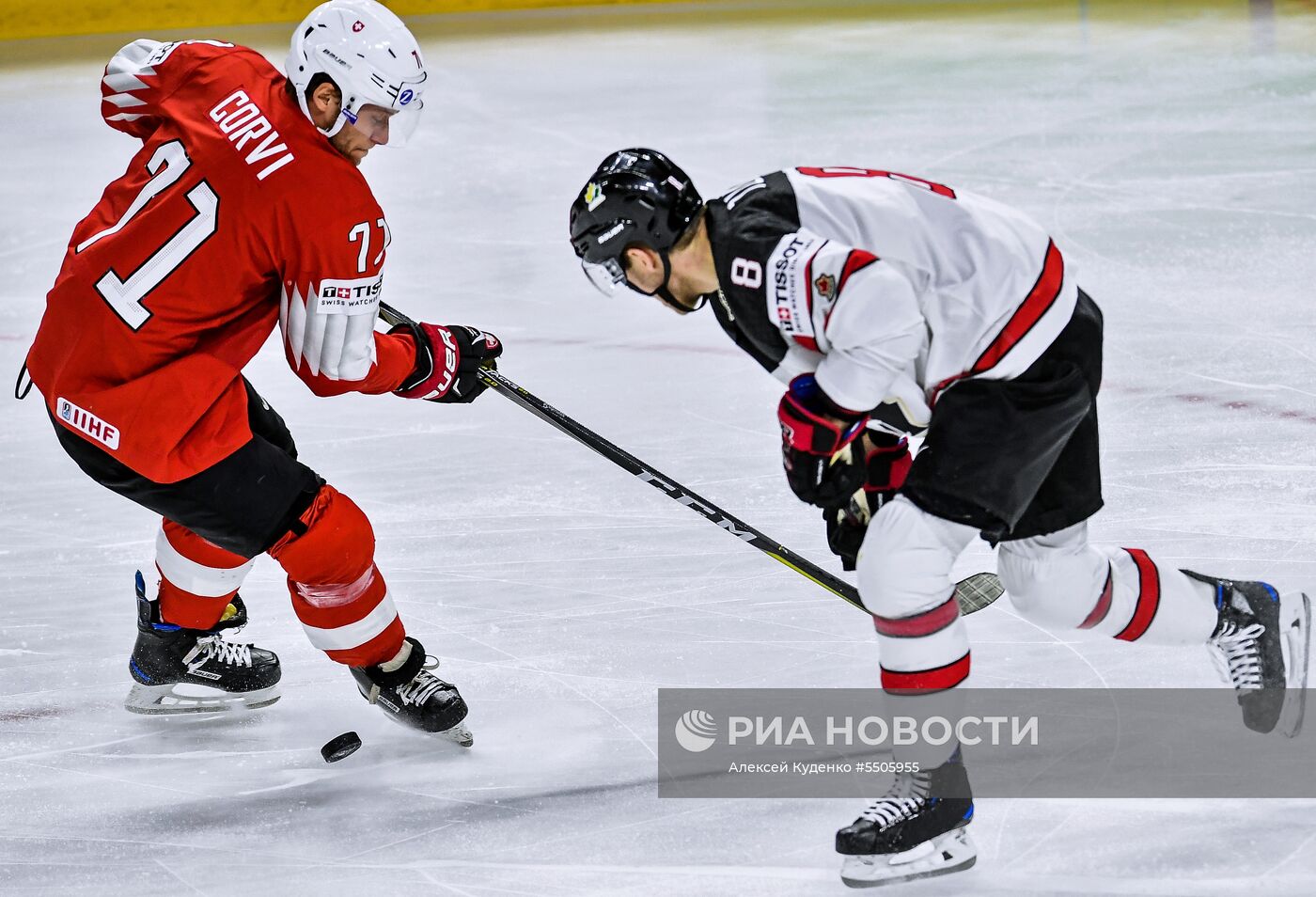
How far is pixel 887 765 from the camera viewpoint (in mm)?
2809

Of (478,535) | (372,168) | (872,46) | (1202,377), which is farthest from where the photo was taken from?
(872,46)

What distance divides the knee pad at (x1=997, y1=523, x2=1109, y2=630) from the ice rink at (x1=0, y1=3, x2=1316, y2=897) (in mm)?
323

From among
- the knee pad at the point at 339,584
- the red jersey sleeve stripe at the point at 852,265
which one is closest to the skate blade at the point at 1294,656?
the red jersey sleeve stripe at the point at 852,265

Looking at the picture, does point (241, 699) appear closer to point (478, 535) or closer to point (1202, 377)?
point (478, 535)

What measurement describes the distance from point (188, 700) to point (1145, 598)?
5.92 ft

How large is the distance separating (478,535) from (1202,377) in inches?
77.5

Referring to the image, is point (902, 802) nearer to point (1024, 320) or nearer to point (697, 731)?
point (697, 731)

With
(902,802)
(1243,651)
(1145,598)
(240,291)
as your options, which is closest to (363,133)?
(240,291)

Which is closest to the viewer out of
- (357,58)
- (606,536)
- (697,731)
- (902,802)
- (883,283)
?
(883,283)

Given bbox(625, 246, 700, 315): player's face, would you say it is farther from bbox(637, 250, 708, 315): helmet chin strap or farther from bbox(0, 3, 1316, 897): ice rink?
bbox(0, 3, 1316, 897): ice rink

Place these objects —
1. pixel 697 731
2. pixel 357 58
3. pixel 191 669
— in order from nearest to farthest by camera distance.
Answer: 1. pixel 357 58
2. pixel 697 731
3. pixel 191 669

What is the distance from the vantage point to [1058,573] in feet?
8.66

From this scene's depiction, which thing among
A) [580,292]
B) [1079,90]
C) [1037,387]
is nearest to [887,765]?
[1037,387]

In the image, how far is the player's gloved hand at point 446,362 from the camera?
3.00 meters
